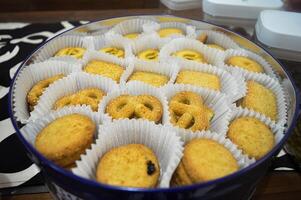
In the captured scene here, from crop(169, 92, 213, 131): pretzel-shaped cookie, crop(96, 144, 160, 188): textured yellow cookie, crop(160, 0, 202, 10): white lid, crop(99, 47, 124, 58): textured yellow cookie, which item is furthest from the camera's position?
crop(160, 0, 202, 10): white lid

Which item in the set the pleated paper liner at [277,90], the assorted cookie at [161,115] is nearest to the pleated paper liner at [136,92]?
the assorted cookie at [161,115]

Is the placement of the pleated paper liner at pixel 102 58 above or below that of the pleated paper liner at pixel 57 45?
below

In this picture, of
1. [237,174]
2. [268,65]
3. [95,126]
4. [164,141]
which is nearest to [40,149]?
[95,126]

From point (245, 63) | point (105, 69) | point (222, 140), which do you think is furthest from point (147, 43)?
point (222, 140)

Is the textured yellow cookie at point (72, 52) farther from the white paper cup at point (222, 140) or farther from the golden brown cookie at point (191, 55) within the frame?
the white paper cup at point (222, 140)

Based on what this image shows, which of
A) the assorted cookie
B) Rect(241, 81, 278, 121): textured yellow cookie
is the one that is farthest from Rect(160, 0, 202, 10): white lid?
Rect(241, 81, 278, 121): textured yellow cookie

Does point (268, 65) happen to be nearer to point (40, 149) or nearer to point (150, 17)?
point (150, 17)

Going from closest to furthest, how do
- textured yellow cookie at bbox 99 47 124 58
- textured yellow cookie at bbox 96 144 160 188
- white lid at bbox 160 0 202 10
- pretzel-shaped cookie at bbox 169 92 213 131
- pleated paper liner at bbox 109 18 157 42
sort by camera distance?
textured yellow cookie at bbox 96 144 160 188
pretzel-shaped cookie at bbox 169 92 213 131
textured yellow cookie at bbox 99 47 124 58
pleated paper liner at bbox 109 18 157 42
white lid at bbox 160 0 202 10

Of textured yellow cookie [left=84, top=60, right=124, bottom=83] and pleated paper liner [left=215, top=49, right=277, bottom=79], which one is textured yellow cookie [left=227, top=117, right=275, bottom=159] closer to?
pleated paper liner [left=215, top=49, right=277, bottom=79]
